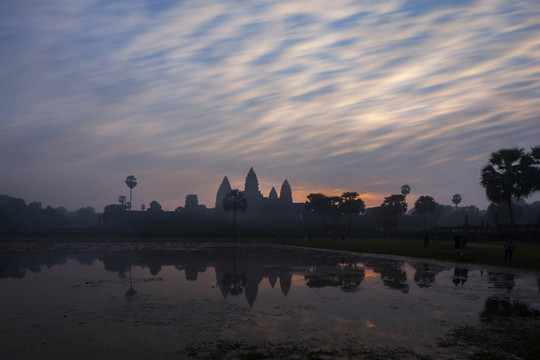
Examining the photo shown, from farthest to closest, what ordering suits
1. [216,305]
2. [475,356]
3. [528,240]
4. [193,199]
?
[193,199] < [528,240] < [216,305] < [475,356]

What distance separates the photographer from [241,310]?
12.0 m

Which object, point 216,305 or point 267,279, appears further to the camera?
point 267,279

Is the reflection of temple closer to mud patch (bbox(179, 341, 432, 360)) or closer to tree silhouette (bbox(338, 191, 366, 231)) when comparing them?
mud patch (bbox(179, 341, 432, 360))

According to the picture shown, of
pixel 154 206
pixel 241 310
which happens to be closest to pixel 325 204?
pixel 154 206

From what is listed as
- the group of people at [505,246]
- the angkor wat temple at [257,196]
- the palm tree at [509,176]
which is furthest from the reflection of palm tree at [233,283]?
the angkor wat temple at [257,196]

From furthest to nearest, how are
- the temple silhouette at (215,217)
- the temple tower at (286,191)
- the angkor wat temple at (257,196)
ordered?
the temple tower at (286,191), the angkor wat temple at (257,196), the temple silhouette at (215,217)

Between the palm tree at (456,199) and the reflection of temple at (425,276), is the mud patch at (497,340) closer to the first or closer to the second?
the reflection of temple at (425,276)

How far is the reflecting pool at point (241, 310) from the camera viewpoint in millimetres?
8641

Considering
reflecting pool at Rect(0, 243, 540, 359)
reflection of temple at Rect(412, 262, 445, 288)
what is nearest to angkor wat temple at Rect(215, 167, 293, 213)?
reflection of temple at Rect(412, 262, 445, 288)

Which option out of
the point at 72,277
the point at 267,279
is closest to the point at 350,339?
the point at 267,279

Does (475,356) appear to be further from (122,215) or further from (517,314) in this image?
(122,215)

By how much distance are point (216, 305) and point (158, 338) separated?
3768 millimetres

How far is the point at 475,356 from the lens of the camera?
25.3ft

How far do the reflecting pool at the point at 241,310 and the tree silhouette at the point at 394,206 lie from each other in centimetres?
7078
